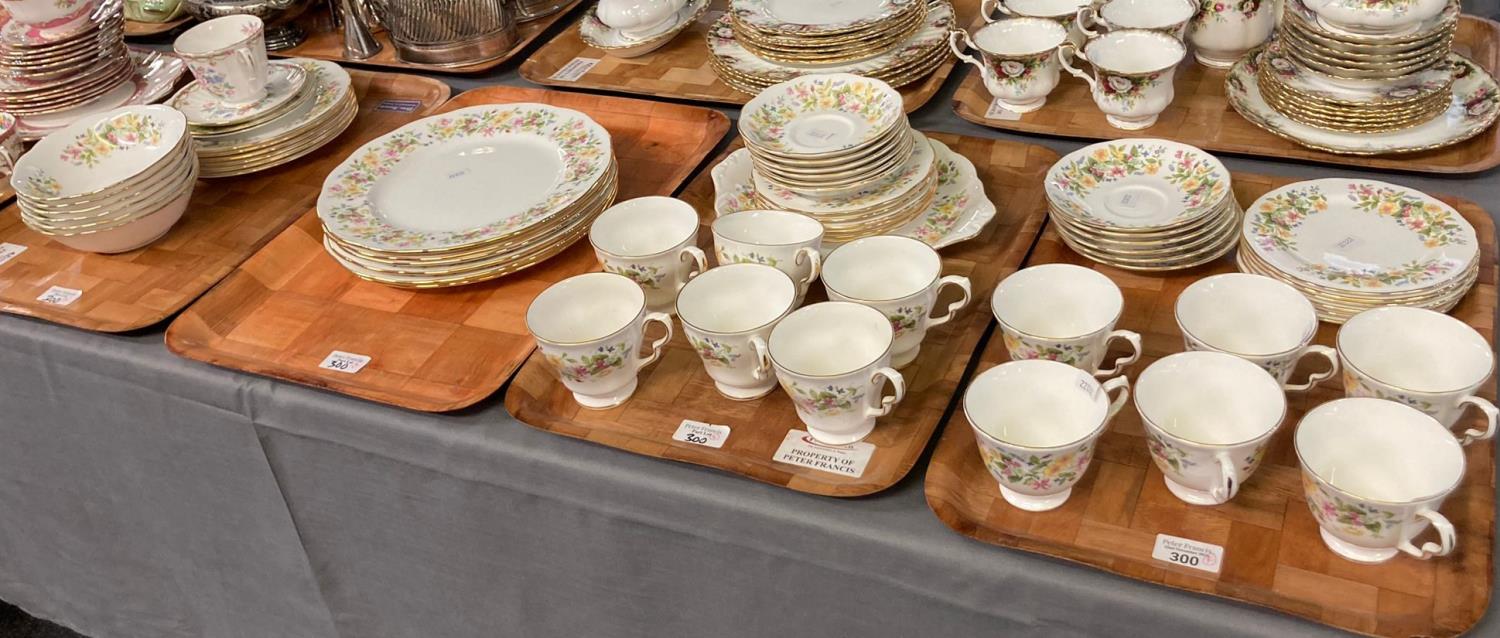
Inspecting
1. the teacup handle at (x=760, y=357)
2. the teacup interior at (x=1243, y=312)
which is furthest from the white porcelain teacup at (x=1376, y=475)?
the teacup handle at (x=760, y=357)

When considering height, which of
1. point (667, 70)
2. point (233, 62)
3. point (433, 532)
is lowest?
point (433, 532)

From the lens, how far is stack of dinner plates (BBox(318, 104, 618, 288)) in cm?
102

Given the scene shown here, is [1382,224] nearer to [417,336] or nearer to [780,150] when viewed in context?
[780,150]

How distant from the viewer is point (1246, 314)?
83cm

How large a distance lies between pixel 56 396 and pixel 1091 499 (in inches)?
38.0

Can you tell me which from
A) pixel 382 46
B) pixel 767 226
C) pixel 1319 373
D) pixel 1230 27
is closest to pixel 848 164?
pixel 767 226

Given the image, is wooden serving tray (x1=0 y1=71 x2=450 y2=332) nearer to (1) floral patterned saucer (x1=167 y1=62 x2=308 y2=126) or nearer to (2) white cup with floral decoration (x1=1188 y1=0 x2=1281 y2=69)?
(1) floral patterned saucer (x1=167 y1=62 x2=308 y2=126)

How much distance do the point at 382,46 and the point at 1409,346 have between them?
4.19 ft

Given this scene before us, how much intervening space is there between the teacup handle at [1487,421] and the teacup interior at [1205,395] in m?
0.11

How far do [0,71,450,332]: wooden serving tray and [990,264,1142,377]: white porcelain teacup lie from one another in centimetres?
75

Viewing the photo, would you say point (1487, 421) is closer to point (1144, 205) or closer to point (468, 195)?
point (1144, 205)

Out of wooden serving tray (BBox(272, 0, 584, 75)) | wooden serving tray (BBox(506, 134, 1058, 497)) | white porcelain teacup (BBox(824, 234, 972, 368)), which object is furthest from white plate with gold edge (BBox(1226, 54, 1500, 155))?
wooden serving tray (BBox(272, 0, 584, 75))

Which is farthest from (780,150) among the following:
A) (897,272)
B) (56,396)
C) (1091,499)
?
(56,396)

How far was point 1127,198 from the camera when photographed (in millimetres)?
989
